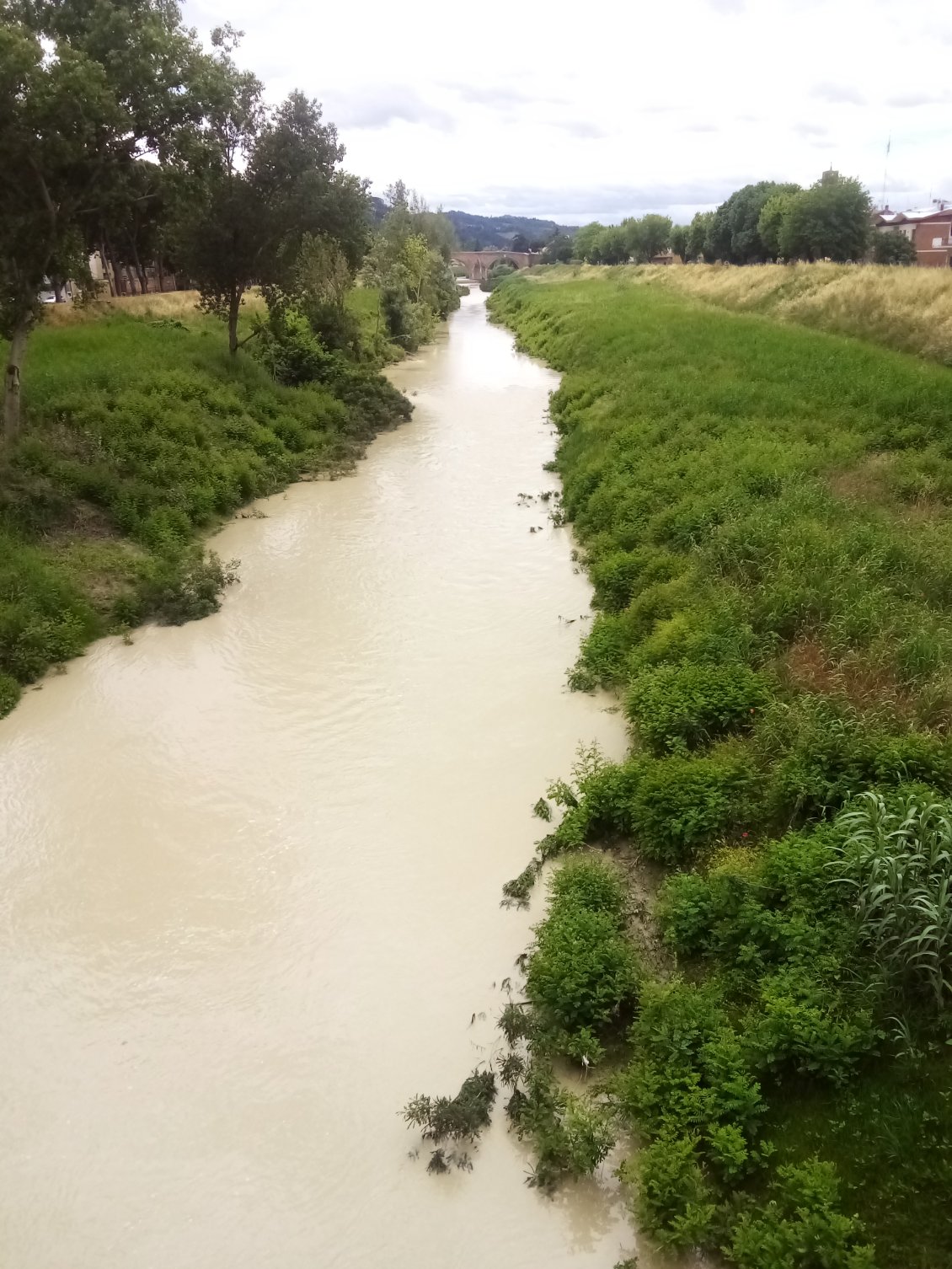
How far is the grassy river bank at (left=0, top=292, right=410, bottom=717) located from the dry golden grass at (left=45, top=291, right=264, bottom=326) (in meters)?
0.15

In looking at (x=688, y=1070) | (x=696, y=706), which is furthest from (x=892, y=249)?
(x=688, y=1070)

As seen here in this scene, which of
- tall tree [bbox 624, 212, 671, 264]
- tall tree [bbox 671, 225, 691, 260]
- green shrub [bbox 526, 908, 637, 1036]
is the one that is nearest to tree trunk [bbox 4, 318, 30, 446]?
green shrub [bbox 526, 908, 637, 1036]

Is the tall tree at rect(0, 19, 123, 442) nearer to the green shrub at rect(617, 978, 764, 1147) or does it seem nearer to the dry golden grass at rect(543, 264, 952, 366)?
the green shrub at rect(617, 978, 764, 1147)

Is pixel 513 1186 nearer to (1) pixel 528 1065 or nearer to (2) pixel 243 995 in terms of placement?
(1) pixel 528 1065

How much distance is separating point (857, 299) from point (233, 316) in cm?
1751

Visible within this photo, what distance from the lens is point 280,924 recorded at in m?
6.67

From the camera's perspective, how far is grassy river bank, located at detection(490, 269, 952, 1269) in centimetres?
438

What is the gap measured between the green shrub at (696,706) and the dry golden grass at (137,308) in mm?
18993

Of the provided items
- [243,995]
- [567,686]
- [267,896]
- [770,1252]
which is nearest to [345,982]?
[243,995]

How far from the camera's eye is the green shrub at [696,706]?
25.5 feet

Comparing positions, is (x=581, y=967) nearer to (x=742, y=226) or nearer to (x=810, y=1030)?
(x=810, y=1030)

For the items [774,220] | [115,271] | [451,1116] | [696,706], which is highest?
[774,220]

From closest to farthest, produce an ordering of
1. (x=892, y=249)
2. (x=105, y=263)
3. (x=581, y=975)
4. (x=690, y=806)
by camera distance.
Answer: (x=581, y=975), (x=690, y=806), (x=105, y=263), (x=892, y=249)

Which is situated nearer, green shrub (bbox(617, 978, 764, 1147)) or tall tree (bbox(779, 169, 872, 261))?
green shrub (bbox(617, 978, 764, 1147))
